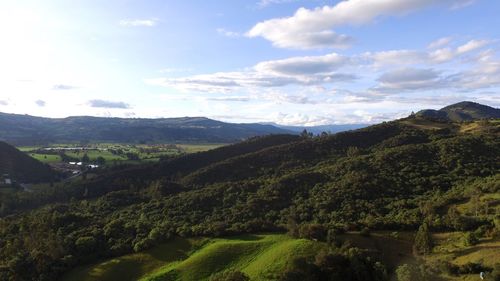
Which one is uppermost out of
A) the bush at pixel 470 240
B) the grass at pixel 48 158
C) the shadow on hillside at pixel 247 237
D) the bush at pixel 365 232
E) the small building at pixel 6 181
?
the bush at pixel 470 240

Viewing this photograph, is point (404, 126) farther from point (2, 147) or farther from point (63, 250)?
point (2, 147)

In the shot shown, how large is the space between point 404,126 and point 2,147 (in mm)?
122592

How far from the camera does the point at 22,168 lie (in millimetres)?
135375

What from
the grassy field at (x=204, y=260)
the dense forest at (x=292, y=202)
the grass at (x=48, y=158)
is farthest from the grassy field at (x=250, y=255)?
the grass at (x=48, y=158)

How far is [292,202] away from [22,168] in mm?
103578

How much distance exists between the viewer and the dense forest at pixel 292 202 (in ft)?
138

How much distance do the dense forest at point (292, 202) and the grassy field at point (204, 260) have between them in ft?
5.63

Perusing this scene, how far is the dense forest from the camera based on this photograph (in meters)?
A: 42.0

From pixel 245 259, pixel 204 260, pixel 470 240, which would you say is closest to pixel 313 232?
pixel 245 259

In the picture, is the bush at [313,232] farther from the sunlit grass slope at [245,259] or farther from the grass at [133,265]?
the grass at [133,265]

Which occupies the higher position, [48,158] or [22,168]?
[48,158]

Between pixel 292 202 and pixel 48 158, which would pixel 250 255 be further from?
pixel 48 158

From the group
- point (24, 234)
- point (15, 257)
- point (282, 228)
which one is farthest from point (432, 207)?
point (24, 234)

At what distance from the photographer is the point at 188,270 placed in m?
38.6
